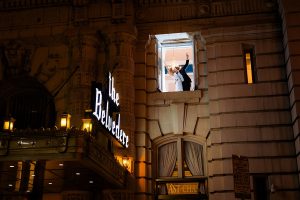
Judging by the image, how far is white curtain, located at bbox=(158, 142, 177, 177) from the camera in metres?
21.1

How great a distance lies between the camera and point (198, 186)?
20609mm

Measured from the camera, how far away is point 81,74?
21188 mm

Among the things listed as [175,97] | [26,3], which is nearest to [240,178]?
[175,97]

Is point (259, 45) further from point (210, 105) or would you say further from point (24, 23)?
point (24, 23)

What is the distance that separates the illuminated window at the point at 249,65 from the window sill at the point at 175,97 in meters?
2.48

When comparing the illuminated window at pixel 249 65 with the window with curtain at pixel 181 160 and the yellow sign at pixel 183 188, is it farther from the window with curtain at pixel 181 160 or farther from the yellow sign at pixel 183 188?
the yellow sign at pixel 183 188

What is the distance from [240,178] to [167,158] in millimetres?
10321

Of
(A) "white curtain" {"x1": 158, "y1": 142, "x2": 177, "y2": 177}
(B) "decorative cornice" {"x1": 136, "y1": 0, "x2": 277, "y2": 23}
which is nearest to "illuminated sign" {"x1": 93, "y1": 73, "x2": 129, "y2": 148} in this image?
(A) "white curtain" {"x1": 158, "y1": 142, "x2": 177, "y2": 177}

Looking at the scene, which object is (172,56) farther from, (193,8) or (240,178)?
(240,178)

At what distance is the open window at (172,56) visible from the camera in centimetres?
2316

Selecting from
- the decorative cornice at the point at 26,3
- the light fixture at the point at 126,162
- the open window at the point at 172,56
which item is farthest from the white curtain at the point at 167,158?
the decorative cornice at the point at 26,3

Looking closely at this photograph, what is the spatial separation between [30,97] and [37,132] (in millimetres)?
9524

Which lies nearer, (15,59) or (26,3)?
(15,59)

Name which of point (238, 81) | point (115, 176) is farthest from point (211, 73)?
point (115, 176)
